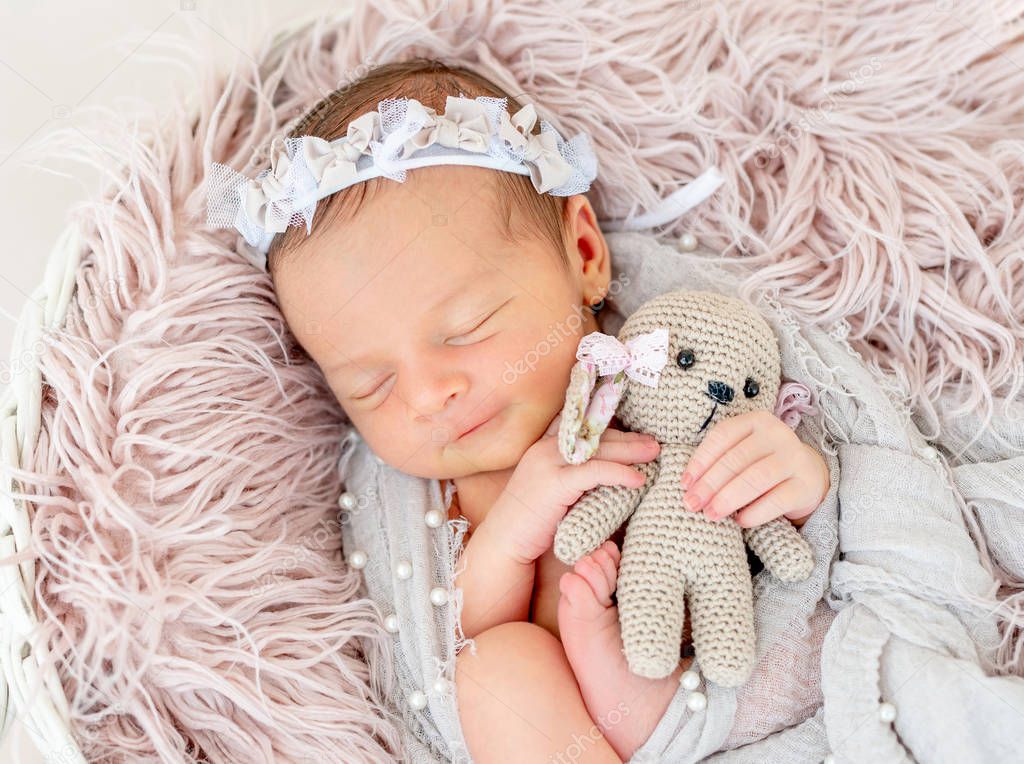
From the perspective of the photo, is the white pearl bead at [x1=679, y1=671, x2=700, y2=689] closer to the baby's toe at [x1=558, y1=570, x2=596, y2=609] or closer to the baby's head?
the baby's toe at [x1=558, y1=570, x2=596, y2=609]

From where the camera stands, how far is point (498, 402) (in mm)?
1401

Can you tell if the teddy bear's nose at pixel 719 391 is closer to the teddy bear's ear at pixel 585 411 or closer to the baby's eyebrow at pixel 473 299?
the teddy bear's ear at pixel 585 411

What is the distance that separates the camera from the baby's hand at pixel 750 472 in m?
1.26

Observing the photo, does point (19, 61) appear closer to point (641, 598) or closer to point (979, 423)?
point (641, 598)

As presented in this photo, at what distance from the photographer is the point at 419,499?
1.58 meters

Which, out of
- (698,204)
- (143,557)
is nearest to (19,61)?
(143,557)

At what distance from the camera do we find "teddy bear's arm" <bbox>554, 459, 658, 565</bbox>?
128 centimetres

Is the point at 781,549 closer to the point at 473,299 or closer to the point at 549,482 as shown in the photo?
the point at 549,482

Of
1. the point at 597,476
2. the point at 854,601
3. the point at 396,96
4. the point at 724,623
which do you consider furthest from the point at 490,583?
the point at 396,96

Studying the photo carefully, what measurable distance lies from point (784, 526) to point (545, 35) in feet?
3.36

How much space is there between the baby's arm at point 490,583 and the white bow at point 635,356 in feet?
1.02

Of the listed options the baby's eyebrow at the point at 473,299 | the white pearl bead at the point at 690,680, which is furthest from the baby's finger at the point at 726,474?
the baby's eyebrow at the point at 473,299

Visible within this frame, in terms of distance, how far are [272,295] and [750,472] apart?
2.93 ft

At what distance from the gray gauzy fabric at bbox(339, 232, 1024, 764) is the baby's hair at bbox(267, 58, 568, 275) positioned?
309 millimetres
